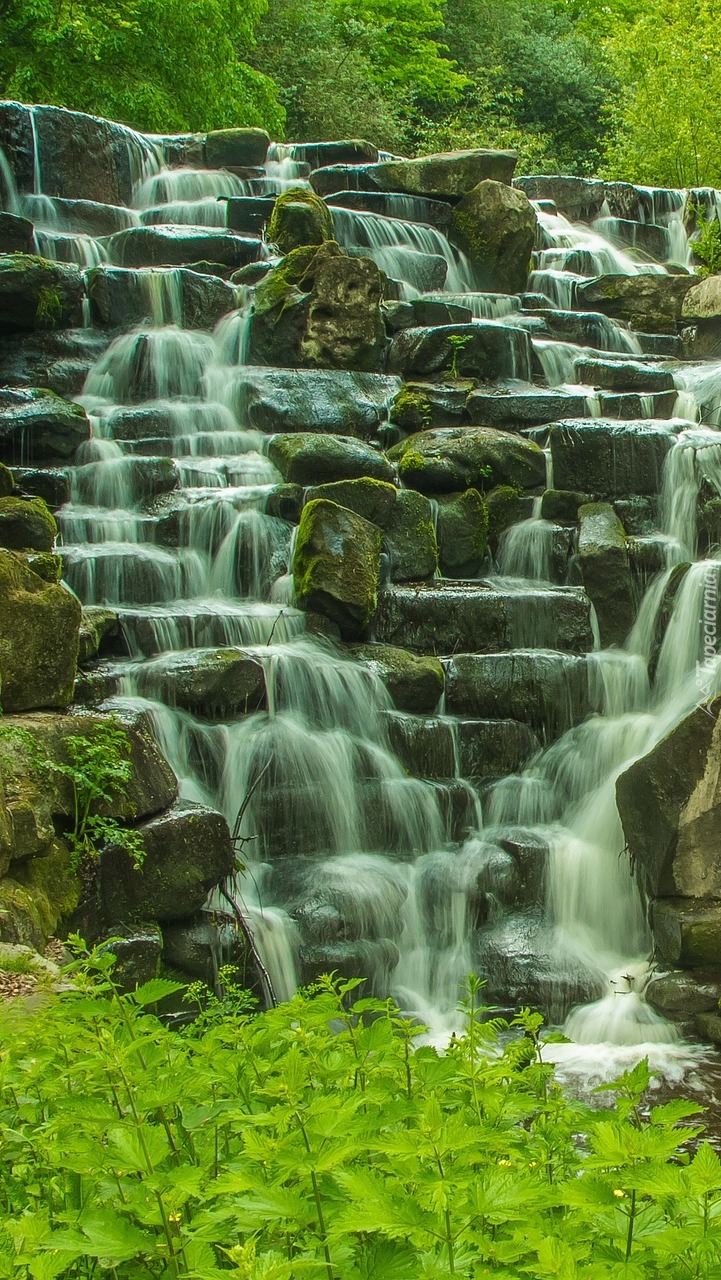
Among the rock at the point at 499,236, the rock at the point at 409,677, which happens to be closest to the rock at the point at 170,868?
the rock at the point at 409,677

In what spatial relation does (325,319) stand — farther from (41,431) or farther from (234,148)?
(234,148)

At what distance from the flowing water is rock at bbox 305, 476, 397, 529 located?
55 centimetres

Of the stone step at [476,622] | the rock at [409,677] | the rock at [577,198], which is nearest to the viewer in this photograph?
the rock at [409,677]

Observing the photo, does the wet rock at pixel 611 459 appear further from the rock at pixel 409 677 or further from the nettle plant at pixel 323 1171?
the nettle plant at pixel 323 1171

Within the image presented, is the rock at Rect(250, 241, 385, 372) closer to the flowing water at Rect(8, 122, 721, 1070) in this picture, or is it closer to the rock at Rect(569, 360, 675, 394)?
the flowing water at Rect(8, 122, 721, 1070)

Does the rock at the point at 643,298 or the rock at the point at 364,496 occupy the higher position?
the rock at the point at 643,298

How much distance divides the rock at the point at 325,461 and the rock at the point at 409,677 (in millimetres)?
2770

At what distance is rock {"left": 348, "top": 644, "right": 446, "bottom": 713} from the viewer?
9.33 meters

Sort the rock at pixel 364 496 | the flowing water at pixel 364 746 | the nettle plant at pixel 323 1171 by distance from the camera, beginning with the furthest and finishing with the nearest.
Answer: the rock at pixel 364 496 < the flowing water at pixel 364 746 < the nettle plant at pixel 323 1171

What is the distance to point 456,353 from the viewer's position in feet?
47.9

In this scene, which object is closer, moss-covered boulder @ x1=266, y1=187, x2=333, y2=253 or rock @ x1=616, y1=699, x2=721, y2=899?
rock @ x1=616, y1=699, x2=721, y2=899

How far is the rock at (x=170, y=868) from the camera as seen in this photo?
21.7ft

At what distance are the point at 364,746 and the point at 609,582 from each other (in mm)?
3186

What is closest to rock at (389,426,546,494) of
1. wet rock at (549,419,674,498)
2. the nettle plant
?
wet rock at (549,419,674,498)
